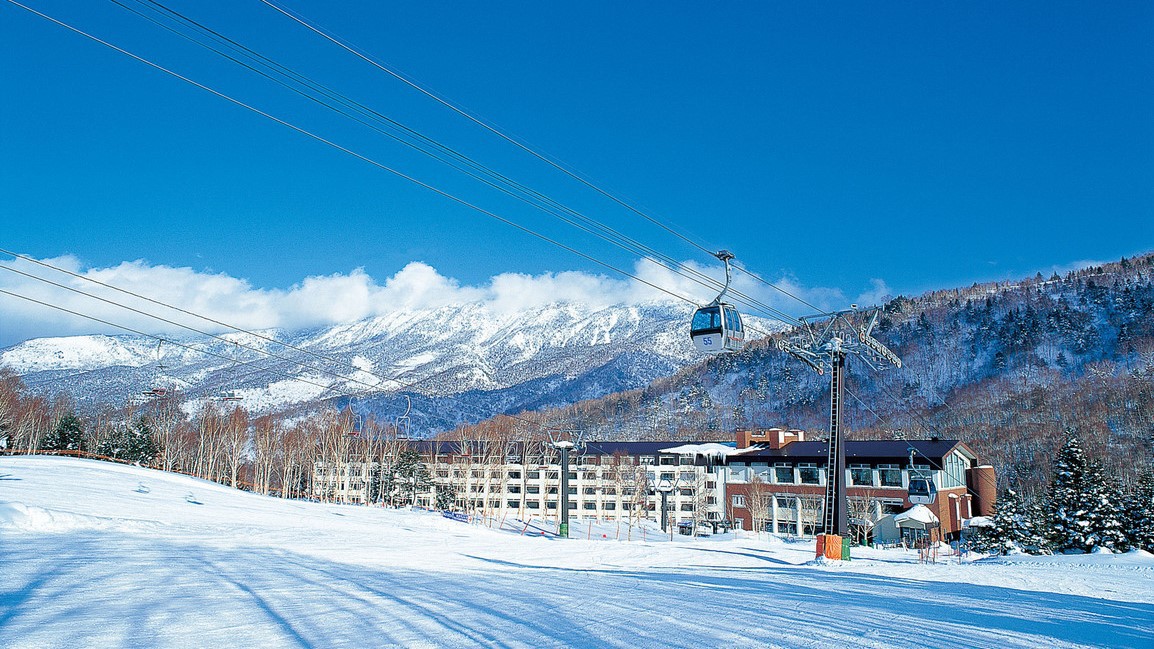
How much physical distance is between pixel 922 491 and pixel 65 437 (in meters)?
86.5

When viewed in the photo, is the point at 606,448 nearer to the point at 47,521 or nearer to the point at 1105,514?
the point at 1105,514

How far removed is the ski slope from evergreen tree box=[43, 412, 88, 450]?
2529 inches

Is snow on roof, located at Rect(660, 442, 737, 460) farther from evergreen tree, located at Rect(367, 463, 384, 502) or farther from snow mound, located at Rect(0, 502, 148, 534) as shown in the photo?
snow mound, located at Rect(0, 502, 148, 534)

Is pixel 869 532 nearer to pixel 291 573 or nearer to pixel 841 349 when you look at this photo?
pixel 841 349

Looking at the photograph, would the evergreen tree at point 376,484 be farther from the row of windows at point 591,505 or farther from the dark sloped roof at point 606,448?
the row of windows at point 591,505

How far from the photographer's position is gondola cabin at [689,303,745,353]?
1900 cm

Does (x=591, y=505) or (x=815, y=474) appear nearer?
(x=815, y=474)

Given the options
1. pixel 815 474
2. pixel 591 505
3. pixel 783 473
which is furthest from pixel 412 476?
pixel 815 474

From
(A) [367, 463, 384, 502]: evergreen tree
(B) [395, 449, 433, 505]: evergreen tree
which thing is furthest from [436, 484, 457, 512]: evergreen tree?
(A) [367, 463, 384, 502]: evergreen tree

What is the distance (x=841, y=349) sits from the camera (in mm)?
25219

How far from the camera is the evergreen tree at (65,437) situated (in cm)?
7088

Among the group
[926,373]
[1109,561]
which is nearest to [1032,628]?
[1109,561]

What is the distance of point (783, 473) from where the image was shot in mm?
67125

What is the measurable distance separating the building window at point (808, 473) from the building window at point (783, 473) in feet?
3.25
